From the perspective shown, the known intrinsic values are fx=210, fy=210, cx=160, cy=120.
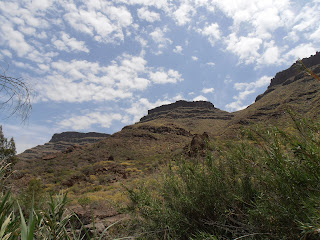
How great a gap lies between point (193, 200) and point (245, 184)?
2.66ft

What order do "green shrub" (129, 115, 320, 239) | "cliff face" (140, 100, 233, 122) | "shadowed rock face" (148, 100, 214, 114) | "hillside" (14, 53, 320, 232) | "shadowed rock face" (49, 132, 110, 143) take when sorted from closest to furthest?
"green shrub" (129, 115, 320, 239) → "hillside" (14, 53, 320, 232) → "cliff face" (140, 100, 233, 122) → "shadowed rock face" (148, 100, 214, 114) → "shadowed rock face" (49, 132, 110, 143)

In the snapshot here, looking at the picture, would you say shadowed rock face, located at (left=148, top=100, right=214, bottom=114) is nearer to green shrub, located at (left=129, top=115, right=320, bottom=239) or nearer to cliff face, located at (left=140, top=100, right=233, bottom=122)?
cliff face, located at (left=140, top=100, right=233, bottom=122)

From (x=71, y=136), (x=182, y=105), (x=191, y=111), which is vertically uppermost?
(x=182, y=105)

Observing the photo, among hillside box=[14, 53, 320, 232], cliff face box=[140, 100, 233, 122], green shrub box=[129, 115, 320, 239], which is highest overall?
cliff face box=[140, 100, 233, 122]

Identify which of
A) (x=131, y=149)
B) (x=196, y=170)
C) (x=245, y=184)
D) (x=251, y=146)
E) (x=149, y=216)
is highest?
(x=131, y=149)

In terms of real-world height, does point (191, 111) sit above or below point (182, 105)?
below

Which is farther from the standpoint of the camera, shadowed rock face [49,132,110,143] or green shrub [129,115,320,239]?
shadowed rock face [49,132,110,143]

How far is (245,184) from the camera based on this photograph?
9.36 ft

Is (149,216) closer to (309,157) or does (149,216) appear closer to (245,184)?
(245,184)

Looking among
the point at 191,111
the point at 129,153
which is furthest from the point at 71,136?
the point at 129,153

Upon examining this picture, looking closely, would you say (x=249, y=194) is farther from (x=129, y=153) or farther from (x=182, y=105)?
(x=182, y=105)

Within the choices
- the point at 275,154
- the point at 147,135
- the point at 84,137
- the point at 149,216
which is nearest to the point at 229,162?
the point at 275,154

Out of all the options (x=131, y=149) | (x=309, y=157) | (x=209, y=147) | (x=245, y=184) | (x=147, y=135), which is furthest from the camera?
(x=147, y=135)

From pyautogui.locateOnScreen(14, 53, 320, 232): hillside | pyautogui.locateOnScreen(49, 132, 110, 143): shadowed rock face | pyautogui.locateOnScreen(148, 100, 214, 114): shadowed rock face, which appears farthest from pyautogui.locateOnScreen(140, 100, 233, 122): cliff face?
pyautogui.locateOnScreen(49, 132, 110, 143): shadowed rock face
